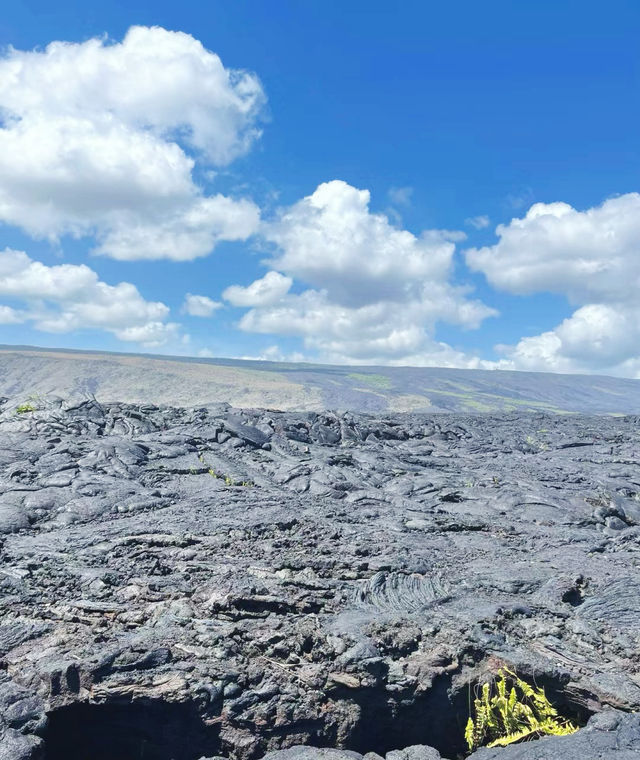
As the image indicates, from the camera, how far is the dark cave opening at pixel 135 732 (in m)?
5.66

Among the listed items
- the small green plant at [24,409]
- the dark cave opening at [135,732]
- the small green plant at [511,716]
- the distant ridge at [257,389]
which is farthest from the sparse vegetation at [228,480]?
the distant ridge at [257,389]

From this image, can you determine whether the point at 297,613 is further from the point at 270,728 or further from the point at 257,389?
the point at 257,389

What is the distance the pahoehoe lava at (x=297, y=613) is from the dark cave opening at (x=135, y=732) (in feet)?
0.06

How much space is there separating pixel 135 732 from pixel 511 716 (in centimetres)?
409

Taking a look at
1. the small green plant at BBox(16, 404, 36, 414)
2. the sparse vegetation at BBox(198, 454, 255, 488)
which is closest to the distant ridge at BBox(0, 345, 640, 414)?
the small green plant at BBox(16, 404, 36, 414)

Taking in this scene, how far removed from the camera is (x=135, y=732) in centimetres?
580

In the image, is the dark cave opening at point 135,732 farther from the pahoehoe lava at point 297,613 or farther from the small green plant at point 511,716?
the small green plant at point 511,716

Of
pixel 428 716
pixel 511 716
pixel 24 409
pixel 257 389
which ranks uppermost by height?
pixel 24 409

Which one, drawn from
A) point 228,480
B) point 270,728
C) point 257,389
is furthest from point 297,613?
point 257,389

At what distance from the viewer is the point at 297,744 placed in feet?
18.4

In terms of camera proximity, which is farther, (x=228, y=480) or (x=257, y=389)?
(x=257, y=389)

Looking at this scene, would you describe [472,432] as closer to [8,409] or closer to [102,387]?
[8,409]

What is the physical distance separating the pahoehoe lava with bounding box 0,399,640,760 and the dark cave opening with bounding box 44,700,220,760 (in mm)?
20

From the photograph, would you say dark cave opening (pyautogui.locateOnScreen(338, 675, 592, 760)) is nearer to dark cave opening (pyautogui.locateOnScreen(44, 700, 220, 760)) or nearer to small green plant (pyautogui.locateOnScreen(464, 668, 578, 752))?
small green plant (pyautogui.locateOnScreen(464, 668, 578, 752))
